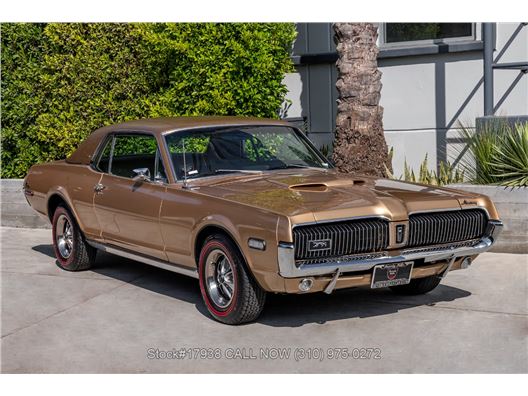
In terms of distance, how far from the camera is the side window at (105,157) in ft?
28.7

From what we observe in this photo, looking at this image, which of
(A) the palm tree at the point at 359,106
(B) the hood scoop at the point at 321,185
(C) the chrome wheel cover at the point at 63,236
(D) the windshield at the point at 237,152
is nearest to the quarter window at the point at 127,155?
(D) the windshield at the point at 237,152

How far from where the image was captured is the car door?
7.73 meters

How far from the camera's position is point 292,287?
6.38 metres

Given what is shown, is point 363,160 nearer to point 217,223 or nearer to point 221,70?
point 221,70

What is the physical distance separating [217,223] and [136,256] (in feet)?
5.18

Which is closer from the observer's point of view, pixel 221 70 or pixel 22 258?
pixel 22 258

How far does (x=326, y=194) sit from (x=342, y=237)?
0.61 m

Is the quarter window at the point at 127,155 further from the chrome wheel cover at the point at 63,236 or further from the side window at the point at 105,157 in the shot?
the chrome wheel cover at the point at 63,236

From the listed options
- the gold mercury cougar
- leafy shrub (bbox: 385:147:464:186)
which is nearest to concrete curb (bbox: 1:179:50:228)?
the gold mercury cougar

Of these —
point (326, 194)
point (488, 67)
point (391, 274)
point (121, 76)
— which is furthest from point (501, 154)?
point (121, 76)

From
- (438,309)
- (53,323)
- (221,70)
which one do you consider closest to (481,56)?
(221,70)

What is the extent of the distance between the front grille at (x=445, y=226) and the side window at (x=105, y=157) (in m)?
3.30

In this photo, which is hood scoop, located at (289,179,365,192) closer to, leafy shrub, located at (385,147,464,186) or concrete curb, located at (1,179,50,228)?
leafy shrub, located at (385,147,464,186)

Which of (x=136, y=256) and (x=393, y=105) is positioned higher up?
(x=393, y=105)
